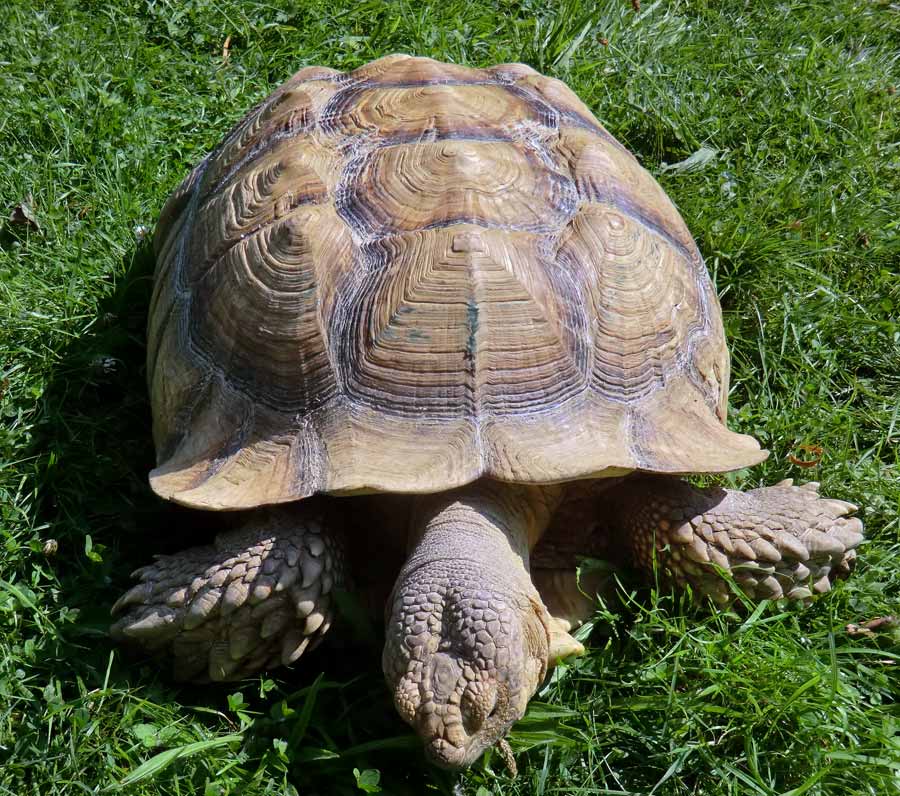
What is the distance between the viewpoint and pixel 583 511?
10.6ft

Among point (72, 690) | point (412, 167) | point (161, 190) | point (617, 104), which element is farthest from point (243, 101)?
point (72, 690)

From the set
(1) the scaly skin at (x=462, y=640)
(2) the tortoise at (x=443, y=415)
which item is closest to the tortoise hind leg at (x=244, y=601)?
(2) the tortoise at (x=443, y=415)

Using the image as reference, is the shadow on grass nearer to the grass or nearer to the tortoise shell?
the grass

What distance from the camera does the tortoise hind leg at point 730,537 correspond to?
3.00 m

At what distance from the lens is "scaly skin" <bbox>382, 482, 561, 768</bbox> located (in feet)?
7.73

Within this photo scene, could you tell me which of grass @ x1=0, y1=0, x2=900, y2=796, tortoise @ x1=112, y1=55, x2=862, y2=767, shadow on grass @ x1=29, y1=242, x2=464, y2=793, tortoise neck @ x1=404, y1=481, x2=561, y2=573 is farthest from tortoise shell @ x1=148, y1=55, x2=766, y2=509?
grass @ x1=0, y1=0, x2=900, y2=796

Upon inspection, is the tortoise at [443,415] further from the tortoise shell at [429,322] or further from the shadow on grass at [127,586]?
the shadow on grass at [127,586]

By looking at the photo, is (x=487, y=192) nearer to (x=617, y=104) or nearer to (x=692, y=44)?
(x=617, y=104)

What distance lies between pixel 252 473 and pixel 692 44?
3883mm

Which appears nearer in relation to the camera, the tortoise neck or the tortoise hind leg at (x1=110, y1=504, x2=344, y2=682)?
the tortoise neck

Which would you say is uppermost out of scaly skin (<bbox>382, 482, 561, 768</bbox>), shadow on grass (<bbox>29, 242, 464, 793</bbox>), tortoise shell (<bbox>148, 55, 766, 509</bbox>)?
tortoise shell (<bbox>148, 55, 766, 509</bbox>)

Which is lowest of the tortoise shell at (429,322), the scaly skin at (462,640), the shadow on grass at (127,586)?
the shadow on grass at (127,586)

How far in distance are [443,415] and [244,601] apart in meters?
0.77

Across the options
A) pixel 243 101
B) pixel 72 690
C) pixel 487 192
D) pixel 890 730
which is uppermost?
pixel 487 192
